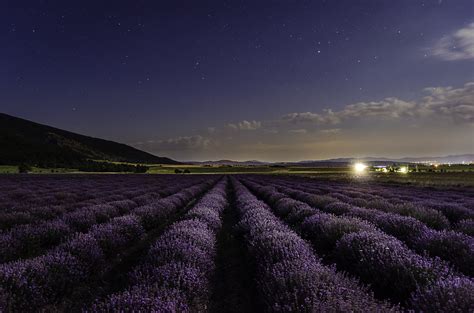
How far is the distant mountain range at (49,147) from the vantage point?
7912 centimetres

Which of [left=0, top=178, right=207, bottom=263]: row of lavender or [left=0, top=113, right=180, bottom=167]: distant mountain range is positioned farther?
[left=0, top=113, right=180, bottom=167]: distant mountain range

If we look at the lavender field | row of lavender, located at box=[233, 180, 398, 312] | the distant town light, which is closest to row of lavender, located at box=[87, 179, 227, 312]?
the lavender field

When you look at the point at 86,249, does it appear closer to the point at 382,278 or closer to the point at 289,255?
the point at 289,255

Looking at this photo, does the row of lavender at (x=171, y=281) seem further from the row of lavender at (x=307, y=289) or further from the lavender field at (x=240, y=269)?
the row of lavender at (x=307, y=289)

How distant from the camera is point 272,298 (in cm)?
304

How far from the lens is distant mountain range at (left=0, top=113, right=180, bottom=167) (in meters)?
79.1

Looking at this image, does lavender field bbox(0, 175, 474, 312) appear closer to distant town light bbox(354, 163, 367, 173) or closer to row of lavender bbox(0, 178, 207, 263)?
row of lavender bbox(0, 178, 207, 263)

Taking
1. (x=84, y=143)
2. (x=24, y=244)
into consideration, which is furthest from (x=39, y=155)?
(x=24, y=244)

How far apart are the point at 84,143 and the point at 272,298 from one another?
172m

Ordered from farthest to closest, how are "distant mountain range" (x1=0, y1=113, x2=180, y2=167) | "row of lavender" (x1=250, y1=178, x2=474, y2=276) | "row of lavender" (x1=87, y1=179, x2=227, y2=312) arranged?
"distant mountain range" (x1=0, y1=113, x2=180, y2=167), "row of lavender" (x1=250, y1=178, x2=474, y2=276), "row of lavender" (x1=87, y1=179, x2=227, y2=312)

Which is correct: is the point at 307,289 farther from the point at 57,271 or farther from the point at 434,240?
the point at 434,240

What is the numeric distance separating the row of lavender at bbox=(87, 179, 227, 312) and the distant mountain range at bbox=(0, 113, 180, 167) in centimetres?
8007

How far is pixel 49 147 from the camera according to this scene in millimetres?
100250

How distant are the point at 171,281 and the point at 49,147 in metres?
115
